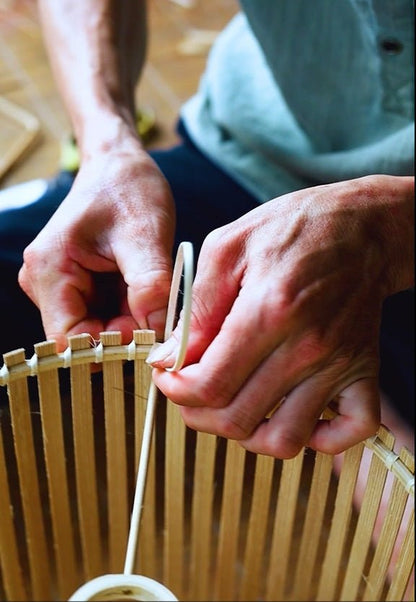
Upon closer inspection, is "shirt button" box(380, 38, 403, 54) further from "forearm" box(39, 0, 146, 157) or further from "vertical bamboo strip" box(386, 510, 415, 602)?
"vertical bamboo strip" box(386, 510, 415, 602)

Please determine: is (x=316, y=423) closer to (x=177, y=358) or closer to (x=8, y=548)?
(x=177, y=358)

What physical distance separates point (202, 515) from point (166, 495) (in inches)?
1.3

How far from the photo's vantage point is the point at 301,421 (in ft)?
1.44

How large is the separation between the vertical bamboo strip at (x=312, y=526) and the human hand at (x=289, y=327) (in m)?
0.05

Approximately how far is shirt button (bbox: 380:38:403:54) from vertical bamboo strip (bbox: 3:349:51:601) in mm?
388

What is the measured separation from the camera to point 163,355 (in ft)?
1.47

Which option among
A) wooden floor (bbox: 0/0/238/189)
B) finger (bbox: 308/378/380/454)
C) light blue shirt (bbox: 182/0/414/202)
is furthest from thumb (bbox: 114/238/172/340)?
wooden floor (bbox: 0/0/238/189)

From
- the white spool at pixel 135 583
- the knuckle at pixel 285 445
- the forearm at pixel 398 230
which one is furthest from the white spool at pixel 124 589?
the forearm at pixel 398 230

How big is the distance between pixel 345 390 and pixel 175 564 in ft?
0.79

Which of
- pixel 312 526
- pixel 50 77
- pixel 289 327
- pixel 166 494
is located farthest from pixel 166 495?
pixel 50 77

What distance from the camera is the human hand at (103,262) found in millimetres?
496

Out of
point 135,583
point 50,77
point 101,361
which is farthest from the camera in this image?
point 50,77

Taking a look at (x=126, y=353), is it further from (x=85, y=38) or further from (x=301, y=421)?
(x=85, y=38)

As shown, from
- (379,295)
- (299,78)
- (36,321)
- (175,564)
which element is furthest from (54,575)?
(299,78)
